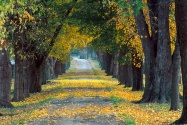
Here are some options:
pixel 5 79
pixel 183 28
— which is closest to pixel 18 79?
pixel 5 79

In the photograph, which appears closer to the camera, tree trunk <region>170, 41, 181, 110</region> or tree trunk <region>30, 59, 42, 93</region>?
tree trunk <region>170, 41, 181, 110</region>

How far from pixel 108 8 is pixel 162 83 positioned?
9213 millimetres

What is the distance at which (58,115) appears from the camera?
63.0 feet

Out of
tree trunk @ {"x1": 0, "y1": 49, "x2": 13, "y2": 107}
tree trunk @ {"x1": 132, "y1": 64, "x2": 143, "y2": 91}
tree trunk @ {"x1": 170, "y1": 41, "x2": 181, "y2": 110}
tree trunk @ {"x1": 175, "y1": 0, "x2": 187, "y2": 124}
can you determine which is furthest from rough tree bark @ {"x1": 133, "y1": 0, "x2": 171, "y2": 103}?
tree trunk @ {"x1": 132, "y1": 64, "x2": 143, "y2": 91}

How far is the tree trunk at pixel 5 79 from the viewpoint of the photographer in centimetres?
2417

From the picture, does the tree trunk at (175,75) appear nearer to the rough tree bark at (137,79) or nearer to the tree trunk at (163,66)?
the tree trunk at (163,66)

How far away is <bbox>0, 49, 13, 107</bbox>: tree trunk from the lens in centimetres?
2417

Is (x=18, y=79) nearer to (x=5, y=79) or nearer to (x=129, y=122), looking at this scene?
(x=5, y=79)

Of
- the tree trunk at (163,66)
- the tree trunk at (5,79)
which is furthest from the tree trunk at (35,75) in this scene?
the tree trunk at (163,66)

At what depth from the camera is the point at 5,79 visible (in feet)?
80.5

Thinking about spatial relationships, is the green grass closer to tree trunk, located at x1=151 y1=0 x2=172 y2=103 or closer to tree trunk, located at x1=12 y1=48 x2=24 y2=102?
tree trunk, located at x1=151 y1=0 x2=172 y2=103

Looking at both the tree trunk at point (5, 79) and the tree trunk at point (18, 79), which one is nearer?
the tree trunk at point (5, 79)

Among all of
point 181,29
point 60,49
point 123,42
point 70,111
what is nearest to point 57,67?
point 60,49

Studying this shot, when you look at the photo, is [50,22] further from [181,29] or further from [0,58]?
[181,29]
